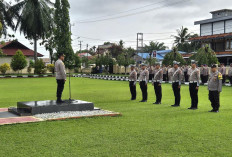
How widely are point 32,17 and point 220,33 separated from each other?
25.9 metres

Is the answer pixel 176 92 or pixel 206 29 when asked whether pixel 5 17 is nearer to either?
pixel 206 29

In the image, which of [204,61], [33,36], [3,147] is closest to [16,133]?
[3,147]

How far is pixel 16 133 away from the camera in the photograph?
22.9 feet

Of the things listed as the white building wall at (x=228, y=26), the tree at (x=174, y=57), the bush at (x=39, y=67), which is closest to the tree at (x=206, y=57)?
the tree at (x=174, y=57)

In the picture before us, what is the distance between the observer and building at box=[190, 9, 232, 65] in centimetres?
3925

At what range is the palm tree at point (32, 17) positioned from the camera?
140 ft

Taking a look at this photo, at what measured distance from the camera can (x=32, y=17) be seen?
42.5 metres

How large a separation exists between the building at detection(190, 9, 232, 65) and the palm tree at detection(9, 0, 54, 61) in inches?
856

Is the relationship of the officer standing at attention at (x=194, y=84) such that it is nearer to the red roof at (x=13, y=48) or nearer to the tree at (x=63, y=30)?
the tree at (x=63, y=30)

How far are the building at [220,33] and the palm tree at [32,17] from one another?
21733mm

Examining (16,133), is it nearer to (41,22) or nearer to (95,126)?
(95,126)

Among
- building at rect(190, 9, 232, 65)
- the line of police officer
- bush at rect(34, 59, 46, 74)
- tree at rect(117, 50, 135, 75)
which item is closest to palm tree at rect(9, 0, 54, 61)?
bush at rect(34, 59, 46, 74)

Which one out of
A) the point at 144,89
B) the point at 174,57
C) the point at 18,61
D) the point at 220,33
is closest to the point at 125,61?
the point at 174,57

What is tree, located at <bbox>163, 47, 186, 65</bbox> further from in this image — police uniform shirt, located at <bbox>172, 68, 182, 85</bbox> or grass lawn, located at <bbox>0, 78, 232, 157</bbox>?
grass lawn, located at <bbox>0, 78, 232, 157</bbox>
